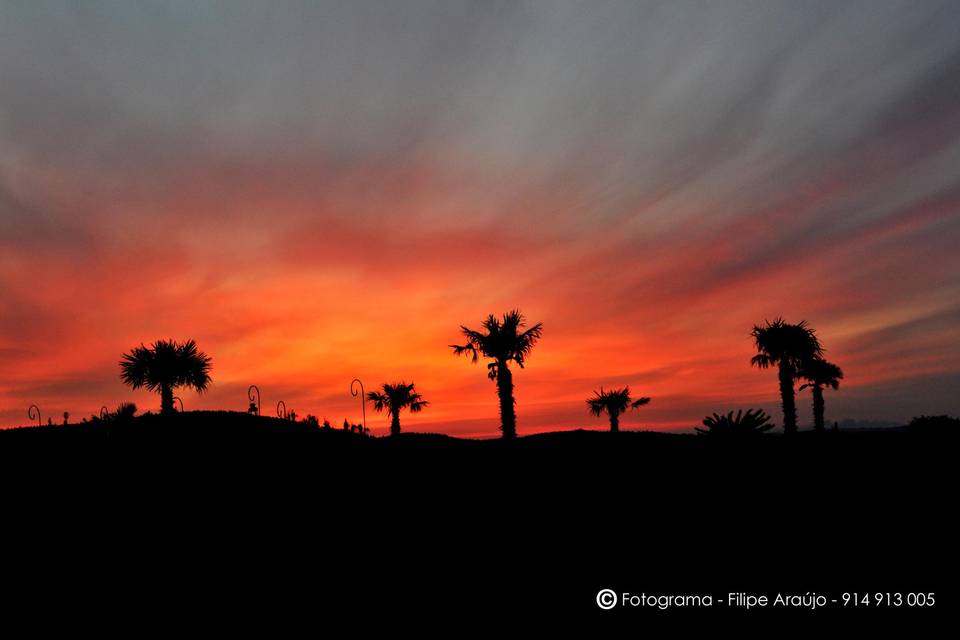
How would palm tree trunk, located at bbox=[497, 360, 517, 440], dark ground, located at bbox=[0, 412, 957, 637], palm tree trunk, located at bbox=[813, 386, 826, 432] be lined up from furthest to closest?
palm tree trunk, located at bbox=[813, 386, 826, 432] < palm tree trunk, located at bbox=[497, 360, 517, 440] < dark ground, located at bbox=[0, 412, 957, 637]

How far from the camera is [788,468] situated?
2108 centimetres

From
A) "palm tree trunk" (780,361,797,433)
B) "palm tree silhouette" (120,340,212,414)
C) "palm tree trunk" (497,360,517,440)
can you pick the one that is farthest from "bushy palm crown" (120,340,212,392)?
"palm tree trunk" (780,361,797,433)

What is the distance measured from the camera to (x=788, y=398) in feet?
148

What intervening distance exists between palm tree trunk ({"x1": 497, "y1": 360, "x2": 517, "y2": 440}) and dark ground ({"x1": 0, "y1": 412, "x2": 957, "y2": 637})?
14.7 metres

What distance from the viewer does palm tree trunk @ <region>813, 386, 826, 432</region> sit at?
192 feet

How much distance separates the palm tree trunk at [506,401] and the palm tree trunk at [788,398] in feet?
69.2

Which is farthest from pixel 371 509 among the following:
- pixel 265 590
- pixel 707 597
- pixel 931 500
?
pixel 931 500

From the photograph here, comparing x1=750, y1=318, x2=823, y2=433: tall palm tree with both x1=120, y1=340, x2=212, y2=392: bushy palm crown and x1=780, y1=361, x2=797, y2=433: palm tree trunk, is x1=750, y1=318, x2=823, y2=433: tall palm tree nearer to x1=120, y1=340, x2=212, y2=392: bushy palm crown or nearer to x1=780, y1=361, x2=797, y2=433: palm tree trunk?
x1=780, y1=361, x2=797, y2=433: palm tree trunk

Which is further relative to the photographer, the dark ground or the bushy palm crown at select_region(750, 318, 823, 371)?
the bushy palm crown at select_region(750, 318, 823, 371)

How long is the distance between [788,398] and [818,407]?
54.5 ft

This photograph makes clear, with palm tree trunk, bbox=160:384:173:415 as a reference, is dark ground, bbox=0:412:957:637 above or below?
below

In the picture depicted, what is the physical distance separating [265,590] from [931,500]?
18481mm

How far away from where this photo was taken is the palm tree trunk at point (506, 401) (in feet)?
132

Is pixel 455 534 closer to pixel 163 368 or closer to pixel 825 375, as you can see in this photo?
pixel 163 368
